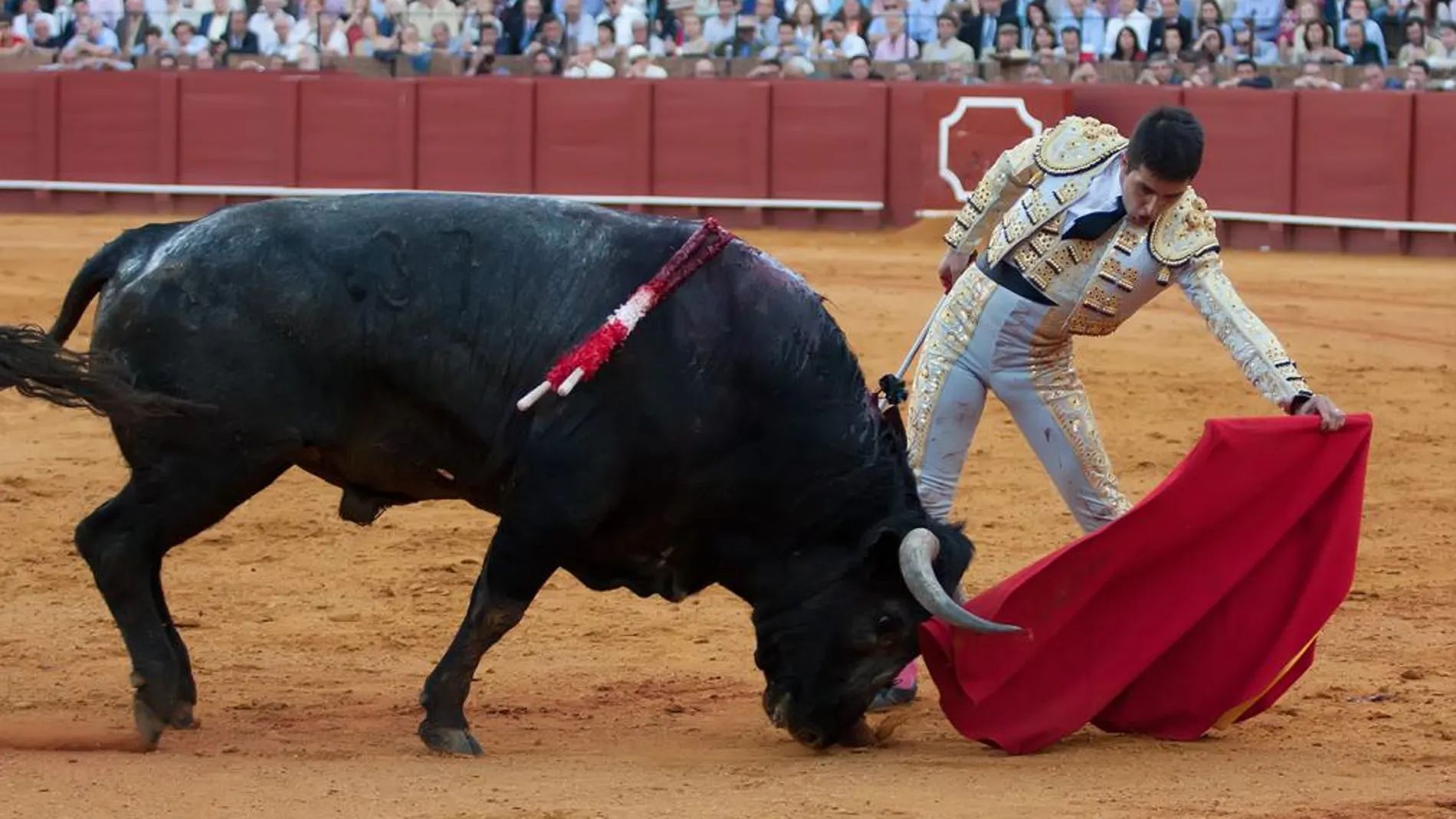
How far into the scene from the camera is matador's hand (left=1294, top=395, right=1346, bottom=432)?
4473 millimetres

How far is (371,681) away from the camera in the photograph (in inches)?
203

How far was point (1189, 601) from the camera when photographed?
459 centimetres

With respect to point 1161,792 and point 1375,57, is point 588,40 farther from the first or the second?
point 1161,792

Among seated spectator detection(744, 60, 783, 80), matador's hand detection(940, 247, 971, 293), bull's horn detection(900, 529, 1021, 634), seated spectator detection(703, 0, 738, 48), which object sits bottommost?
bull's horn detection(900, 529, 1021, 634)

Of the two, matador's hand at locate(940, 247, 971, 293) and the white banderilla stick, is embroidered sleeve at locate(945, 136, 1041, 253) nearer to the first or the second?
matador's hand at locate(940, 247, 971, 293)

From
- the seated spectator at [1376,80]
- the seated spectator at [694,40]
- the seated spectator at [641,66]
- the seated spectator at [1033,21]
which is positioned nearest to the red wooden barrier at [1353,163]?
the seated spectator at [1376,80]

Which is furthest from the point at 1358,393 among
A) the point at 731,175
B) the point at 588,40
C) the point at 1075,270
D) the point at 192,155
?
the point at 192,155

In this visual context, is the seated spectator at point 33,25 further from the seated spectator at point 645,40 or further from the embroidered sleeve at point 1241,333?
the embroidered sleeve at point 1241,333

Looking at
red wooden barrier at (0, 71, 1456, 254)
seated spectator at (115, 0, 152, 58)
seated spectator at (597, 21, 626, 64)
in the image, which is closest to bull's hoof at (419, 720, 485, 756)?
red wooden barrier at (0, 71, 1456, 254)

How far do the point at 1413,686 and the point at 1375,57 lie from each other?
9.70 m

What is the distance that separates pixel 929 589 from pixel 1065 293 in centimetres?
80

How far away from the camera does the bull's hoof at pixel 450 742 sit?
438cm

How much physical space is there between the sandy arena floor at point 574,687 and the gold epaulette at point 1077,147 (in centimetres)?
118

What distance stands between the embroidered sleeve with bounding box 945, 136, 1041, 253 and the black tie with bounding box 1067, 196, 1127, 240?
0.67 feet
